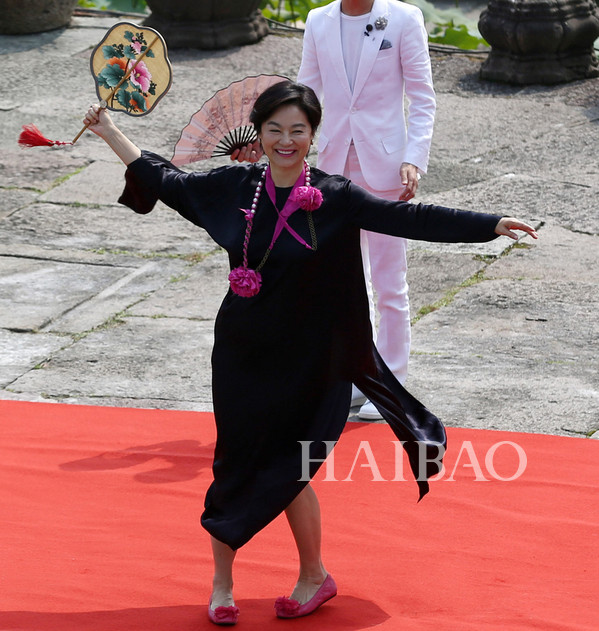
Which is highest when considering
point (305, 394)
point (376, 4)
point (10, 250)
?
point (376, 4)

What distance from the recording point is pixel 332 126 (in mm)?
4820

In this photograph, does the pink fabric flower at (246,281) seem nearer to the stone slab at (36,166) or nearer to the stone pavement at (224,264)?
the stone pavement at (224,264)

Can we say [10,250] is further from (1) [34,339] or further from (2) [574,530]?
(2) [574,530]

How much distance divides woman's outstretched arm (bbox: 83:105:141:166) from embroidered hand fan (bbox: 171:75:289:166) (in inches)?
20.7

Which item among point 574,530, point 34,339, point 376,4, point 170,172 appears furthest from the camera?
point 34,339

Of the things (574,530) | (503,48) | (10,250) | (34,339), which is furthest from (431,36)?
(574,530)

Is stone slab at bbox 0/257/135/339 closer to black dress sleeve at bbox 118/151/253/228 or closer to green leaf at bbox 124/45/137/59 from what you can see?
green leaf at bbox 124/45/137/59

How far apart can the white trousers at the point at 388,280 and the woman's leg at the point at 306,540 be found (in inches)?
63.2

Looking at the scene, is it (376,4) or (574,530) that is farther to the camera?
(376,4)

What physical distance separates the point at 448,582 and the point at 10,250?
4.28 m

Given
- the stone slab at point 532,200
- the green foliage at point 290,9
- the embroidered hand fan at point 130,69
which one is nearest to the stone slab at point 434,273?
the stone slab at point 532,200

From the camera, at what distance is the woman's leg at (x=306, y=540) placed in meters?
3.33

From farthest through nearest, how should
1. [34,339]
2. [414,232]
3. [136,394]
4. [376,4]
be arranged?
[34,339] < [136,394] < [376,4] < [414,232]

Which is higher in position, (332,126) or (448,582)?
(332,126)
